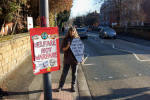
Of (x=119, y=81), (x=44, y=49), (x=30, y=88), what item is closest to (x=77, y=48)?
(x=44, y=49)

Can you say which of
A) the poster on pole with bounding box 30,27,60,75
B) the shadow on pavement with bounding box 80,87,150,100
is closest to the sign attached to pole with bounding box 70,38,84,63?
the poster on pole with bounding box 30,27,60,75

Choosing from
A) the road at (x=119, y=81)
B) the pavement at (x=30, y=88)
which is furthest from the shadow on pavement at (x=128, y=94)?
the pavement at (x=30, y=88)

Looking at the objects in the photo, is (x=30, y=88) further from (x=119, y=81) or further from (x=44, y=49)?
(x=119, y=81)

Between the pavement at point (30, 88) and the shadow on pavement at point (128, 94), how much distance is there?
0.44 m

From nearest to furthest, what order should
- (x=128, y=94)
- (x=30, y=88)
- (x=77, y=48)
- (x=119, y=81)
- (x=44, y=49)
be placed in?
(x=44, y=49) → (x=77, y=48) → (x=128, y=94) → (x=30, y=88) → (x=119, y=81)

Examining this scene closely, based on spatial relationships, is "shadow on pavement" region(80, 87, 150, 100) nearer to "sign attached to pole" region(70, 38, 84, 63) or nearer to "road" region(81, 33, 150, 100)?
"road" region(81, 33, 150, 100)

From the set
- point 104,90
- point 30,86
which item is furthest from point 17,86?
point 104,90

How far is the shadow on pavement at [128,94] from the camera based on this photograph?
15.1 ft

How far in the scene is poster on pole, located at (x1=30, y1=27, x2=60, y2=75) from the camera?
3.38 meters

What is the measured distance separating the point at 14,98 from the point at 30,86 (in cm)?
90

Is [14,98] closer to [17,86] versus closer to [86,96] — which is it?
[17,86]

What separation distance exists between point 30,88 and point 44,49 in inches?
82.0

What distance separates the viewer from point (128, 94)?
4.80 metres

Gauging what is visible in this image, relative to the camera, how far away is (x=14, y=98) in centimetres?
441
